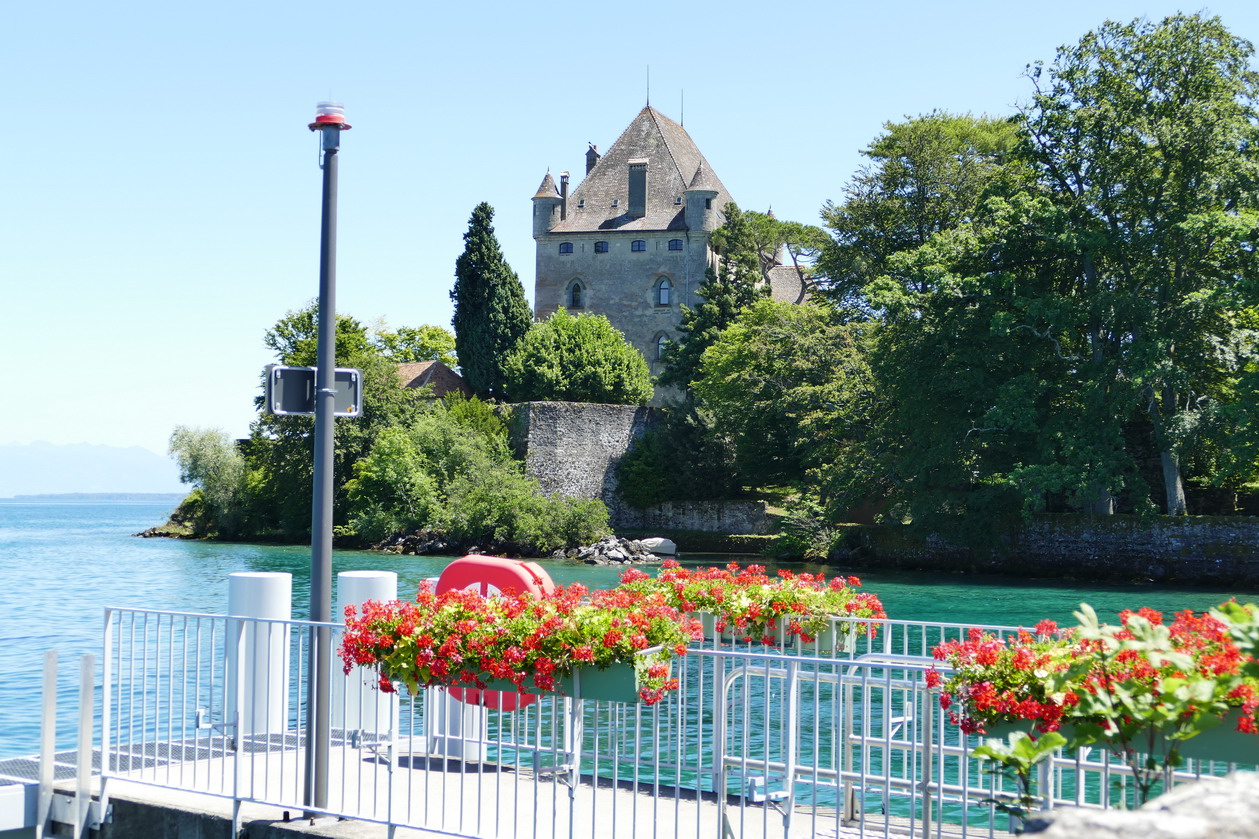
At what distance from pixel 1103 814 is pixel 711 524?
49521mm

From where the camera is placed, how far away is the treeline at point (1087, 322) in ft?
113

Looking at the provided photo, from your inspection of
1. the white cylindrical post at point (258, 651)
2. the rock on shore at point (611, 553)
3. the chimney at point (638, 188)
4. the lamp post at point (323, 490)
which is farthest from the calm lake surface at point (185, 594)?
the chimney at point (638, 188)

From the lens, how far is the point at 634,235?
225ft

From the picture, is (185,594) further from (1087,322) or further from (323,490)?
(323,490)

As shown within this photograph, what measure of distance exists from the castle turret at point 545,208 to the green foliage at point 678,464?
17691 mm

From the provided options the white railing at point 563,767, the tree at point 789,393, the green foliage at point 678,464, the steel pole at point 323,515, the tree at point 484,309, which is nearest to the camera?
the white railing at point 563,767

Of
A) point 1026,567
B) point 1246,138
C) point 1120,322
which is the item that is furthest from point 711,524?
point 1246,138

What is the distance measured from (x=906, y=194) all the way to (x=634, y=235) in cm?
2294

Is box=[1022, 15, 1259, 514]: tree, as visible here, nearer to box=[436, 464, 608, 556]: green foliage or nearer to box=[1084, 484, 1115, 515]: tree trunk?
box=[1084, 484, 1115, 515]: tree trunk

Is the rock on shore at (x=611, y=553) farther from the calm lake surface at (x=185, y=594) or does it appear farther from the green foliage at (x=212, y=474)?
the green foliage at (x=212, y=474)

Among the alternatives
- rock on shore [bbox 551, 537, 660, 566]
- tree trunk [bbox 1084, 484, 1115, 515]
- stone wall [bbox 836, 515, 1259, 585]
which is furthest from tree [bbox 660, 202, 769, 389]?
tree trunk [bbox 1084, 484, 1115, 515]

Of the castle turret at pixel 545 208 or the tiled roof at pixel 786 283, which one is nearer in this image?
the castle turret at pixel 545 208

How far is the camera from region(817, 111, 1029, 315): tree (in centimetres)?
4725

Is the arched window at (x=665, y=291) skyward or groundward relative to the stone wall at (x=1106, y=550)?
skyward
